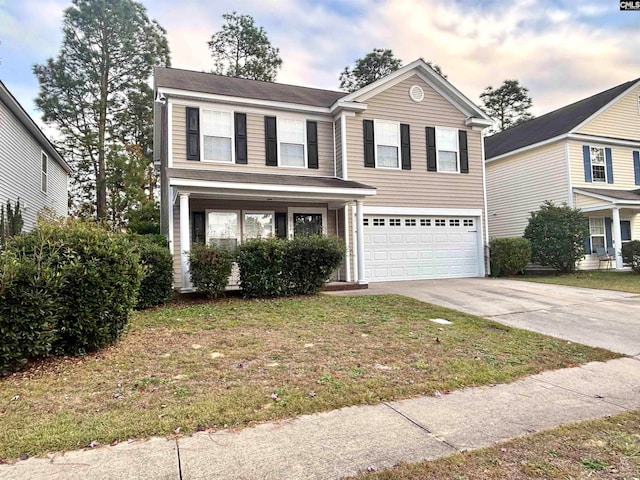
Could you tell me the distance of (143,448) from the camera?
9.66ft

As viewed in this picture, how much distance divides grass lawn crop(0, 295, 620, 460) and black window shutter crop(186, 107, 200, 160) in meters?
5.88

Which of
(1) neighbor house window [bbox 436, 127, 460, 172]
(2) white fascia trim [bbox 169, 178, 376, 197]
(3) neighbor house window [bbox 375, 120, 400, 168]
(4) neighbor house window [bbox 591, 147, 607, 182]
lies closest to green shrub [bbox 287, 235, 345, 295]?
(2) white fascia trim [bbox 169, 178, 376, 197]

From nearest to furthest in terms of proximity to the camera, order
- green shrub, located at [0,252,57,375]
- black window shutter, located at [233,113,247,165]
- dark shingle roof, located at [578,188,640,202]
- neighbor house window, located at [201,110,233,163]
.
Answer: green shrub, located at [0,252,57,375] → neighbor house window, located at [201,110,233,163] → black window shutter, located at [233,113,247,165] → dark shingle roof, located at [578,188,640,202]

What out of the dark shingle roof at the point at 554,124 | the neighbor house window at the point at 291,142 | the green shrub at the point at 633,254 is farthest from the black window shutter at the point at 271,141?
the green shrub at the point at 633,254

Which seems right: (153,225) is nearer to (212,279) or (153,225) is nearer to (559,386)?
(212,279)

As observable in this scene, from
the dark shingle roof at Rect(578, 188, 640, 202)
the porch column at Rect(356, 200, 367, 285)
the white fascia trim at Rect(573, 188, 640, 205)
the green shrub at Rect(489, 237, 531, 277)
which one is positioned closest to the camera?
the porch column at Rect(356, 200, 367, 285)

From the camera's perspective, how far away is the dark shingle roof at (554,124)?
1780 cm

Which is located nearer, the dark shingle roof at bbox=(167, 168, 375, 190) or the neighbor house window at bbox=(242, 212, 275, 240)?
the dark shingle roof at bbox=(167, 168, 375, 190)

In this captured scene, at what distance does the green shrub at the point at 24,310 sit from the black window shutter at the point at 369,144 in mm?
10402

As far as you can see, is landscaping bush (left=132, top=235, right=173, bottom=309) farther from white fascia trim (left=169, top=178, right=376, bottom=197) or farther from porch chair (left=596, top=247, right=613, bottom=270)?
porch chair (left=596, top=247, right=613, bottom=270)

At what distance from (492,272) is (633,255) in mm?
5527

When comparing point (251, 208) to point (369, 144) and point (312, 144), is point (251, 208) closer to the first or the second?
point (312, 144)

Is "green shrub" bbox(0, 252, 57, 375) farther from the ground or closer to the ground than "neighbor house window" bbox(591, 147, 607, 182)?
closer to the ground

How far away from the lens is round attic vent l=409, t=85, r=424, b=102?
46.8 feet
